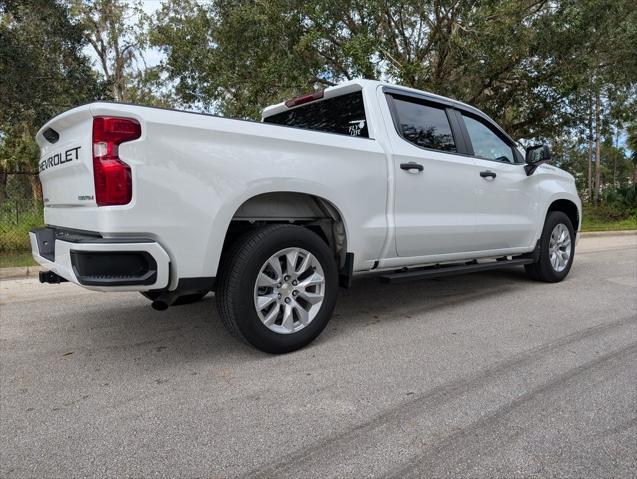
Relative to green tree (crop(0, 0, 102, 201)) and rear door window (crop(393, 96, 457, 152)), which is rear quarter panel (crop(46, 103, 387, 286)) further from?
green tree (crop(0, 0, 102, 201))

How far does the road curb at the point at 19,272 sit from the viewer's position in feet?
20.2

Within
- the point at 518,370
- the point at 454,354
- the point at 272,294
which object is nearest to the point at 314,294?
the point at 272,294

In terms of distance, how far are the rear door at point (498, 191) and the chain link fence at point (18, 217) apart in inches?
275

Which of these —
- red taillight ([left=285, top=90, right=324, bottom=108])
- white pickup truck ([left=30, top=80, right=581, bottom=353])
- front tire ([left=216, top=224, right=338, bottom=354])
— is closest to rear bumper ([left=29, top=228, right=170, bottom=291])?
white pickup truck ([left=30, top=80, right=581, bottom=353])

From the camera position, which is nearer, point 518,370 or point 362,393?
point 362,393

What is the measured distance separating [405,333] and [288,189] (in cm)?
152

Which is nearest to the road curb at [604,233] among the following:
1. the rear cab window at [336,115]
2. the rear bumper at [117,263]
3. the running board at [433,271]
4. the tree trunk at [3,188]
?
the running board at [433,271]

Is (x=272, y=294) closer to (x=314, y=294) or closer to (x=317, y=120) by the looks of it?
(x=314, y=294)

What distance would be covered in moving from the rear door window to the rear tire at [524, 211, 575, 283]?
75.9 inches

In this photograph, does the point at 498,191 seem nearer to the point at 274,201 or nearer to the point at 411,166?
the point at 411,166

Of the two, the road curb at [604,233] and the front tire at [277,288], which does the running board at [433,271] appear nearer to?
the front tire at [277,288]

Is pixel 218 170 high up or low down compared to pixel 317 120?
down

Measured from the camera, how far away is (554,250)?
18.6 ft

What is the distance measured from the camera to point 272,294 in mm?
3148
